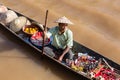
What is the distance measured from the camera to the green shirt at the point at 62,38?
805 cm

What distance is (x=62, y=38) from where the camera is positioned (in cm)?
816

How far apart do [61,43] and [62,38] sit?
17cm

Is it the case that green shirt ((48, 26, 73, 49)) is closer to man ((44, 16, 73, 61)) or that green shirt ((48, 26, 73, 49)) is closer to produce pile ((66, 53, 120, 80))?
man ((44, 16, 73, 61))

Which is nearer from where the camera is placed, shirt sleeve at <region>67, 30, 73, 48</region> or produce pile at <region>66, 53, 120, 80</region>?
produce pile at <region>66, 53, 120, 80</region>

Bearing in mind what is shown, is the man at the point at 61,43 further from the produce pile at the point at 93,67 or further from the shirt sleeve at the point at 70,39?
the produce pile at the point at 93,67

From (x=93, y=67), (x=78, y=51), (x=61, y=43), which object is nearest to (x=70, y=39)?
(x=61, y=43)

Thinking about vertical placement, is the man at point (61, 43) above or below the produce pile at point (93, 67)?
above

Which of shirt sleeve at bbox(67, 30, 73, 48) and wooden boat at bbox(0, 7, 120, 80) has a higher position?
shirt sleeve at bbox(67, 30, 73, 48)

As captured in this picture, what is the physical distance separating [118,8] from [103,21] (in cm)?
111

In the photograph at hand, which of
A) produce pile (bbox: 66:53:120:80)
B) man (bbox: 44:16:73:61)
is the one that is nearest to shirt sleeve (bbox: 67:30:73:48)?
man (bbox: 44:16:73:61)

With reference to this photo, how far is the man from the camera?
8047 millimetres

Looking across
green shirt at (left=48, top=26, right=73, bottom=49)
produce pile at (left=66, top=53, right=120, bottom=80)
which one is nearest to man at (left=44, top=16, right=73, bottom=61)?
green shirt at (left=48, top=26, right=73, bottom=49)

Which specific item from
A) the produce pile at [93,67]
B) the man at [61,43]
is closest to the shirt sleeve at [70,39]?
the man at [61,43]

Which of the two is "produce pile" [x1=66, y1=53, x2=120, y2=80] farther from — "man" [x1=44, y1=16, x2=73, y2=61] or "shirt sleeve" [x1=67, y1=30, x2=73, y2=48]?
"shirt sleeve" [x1=67, y1=30, x2=73, y2=48]
